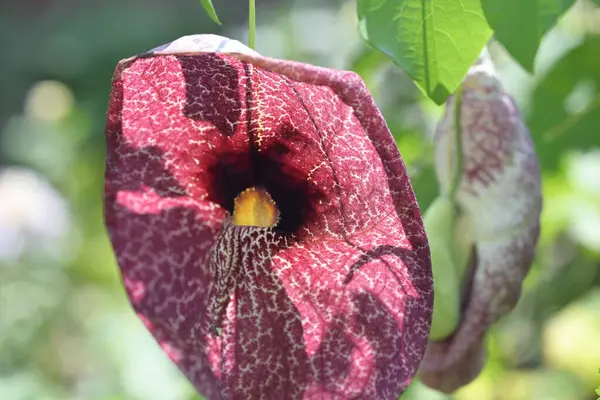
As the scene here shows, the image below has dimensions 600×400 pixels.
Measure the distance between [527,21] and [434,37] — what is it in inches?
3.0

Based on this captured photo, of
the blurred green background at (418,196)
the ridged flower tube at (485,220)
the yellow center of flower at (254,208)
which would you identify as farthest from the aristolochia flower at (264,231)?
the blurred green background at (418,196)

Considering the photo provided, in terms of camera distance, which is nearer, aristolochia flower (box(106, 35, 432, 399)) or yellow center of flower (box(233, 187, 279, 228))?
aristolochia flower (box(106, 35, 432, 399))

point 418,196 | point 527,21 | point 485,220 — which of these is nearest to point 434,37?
point 527,21

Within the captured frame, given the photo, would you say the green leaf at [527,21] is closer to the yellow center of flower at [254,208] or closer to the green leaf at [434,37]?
the green leaf at [434,37]

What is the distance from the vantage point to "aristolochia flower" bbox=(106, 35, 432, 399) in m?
0.63

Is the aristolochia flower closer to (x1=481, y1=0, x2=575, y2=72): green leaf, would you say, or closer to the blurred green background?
(x1=481, y1=0, x2=575, y2=72): green leaf

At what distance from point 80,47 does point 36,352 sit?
3.05 meters

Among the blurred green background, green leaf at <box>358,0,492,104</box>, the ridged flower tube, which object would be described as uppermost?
green leaf at <box>358,0,492,104</box>

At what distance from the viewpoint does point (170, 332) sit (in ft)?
2.32

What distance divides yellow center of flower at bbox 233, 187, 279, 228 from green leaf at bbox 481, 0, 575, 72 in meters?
0.23

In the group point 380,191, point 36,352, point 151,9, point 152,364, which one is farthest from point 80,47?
point 380,191

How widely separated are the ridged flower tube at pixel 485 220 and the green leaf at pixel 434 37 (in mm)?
148

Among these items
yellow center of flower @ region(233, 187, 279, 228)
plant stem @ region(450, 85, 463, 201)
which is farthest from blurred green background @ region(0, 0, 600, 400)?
yellow center of flower @ region(233, 187, 279, 228)

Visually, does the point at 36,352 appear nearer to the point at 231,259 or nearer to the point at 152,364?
the point at 152,364
